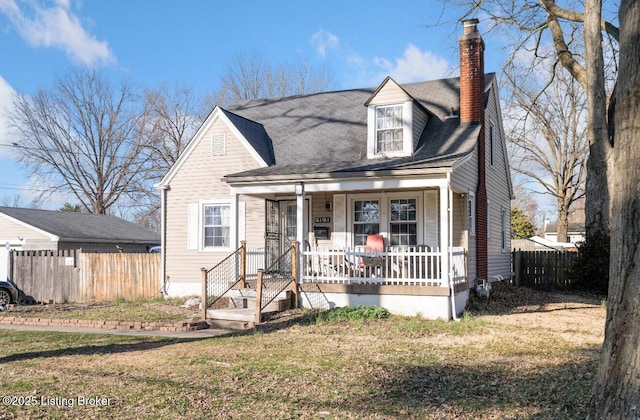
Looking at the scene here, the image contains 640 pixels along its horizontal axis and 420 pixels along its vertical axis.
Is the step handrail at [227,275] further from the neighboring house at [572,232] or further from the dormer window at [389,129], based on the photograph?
the neighboring house at [572,232]

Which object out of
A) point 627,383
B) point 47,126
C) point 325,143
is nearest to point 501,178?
point 325,143

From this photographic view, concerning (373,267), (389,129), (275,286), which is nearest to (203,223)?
(275,286)

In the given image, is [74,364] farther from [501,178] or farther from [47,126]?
[47,126]

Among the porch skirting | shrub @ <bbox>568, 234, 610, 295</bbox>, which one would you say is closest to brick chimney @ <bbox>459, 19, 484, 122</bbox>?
the porch skirting

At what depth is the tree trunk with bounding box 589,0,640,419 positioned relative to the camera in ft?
14.5

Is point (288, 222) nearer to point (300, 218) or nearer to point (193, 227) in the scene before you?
point (300, 218)

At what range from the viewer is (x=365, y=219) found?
50.8 feet

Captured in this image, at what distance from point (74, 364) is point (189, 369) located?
1.82m

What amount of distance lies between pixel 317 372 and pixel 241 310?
5.33 meters

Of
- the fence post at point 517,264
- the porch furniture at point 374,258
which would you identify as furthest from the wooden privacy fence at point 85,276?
the fence post at point 517,264

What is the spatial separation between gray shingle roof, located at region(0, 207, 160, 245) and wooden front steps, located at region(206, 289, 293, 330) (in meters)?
12.8

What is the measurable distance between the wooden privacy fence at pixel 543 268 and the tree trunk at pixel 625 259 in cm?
1642

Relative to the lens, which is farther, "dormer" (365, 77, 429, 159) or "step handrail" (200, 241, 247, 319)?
"dormer" (365, 77, 429, 159)

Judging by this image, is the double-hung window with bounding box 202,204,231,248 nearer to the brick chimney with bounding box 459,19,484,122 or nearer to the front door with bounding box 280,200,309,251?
the front door with bounding box 280,200,309,251
